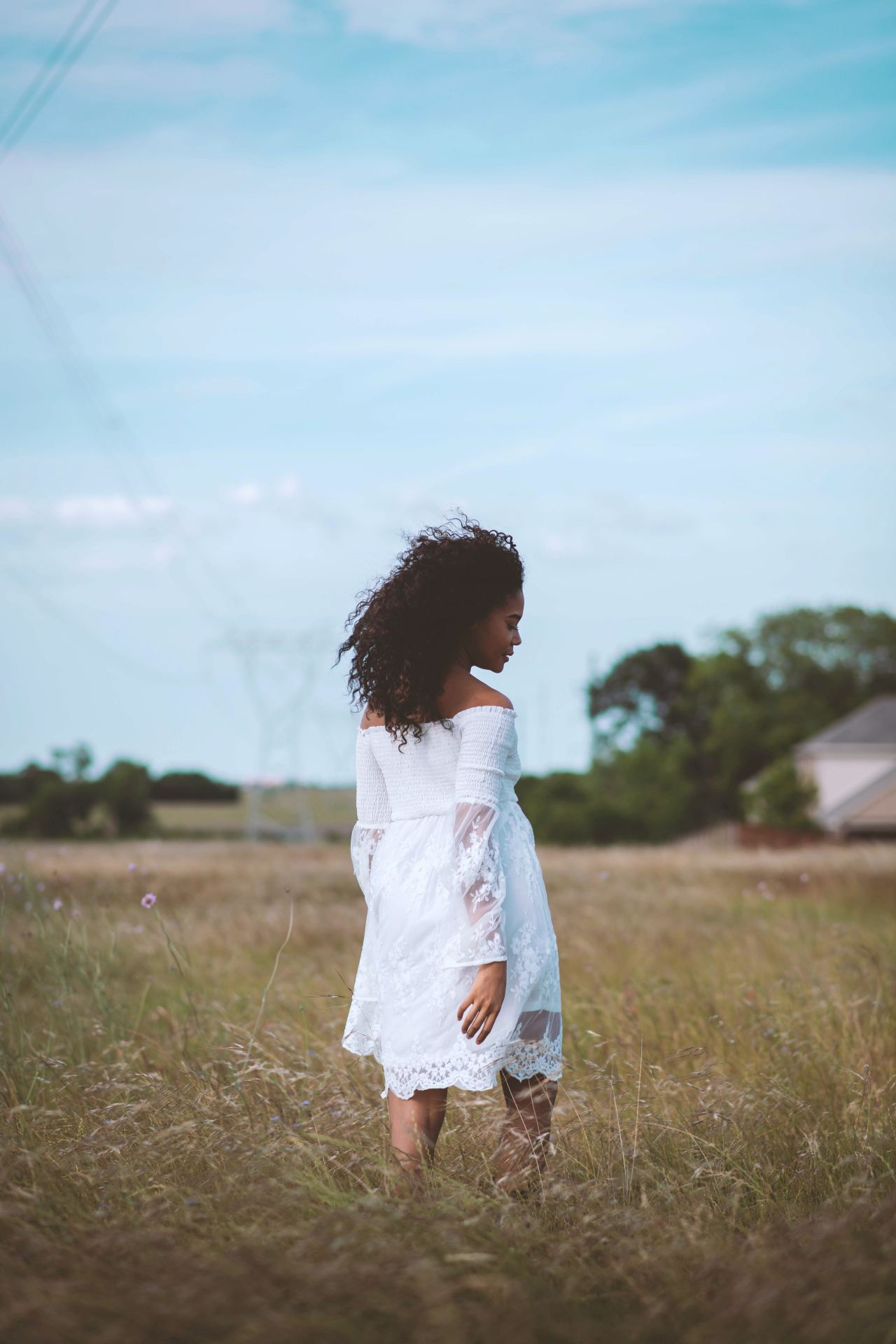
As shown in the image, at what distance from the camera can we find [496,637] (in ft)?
11.1

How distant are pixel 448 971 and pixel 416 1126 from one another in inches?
16.7

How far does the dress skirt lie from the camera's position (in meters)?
3.15

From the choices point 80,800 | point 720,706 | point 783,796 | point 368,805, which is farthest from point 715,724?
point 368,805

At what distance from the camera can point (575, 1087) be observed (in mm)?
4582

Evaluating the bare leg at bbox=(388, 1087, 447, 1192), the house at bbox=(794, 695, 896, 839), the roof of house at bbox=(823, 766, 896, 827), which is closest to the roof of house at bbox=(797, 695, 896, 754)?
the house at bbox=(794, 695, 896, 839)

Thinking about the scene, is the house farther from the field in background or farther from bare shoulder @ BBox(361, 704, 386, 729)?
bare shoulder @ BBox(361, 704, 386, 729)

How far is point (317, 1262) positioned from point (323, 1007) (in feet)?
11.6

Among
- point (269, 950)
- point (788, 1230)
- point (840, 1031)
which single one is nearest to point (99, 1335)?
point (788, 1230)

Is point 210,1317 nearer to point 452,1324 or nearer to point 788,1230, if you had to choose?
point 452,1324

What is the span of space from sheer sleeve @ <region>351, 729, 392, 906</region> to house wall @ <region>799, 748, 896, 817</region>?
55.8 metres

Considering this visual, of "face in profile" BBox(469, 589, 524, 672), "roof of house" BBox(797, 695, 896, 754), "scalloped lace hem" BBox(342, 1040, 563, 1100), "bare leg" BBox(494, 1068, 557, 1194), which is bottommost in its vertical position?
"bare leg" BBox(494, 1068, 557, 1194)

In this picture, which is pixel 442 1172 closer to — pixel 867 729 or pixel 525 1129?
pixel 525 1129

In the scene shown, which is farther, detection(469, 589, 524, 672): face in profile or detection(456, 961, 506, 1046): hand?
detection(469, 589, 524, 672): face in profile

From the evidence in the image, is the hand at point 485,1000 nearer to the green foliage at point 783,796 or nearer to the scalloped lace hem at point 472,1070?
Answer: the scalloped lace hem at point 472,1070
